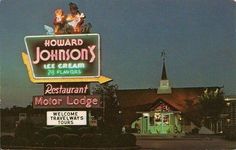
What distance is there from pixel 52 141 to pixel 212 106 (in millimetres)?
5279

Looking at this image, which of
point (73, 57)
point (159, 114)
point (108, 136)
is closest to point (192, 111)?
point (159, 114)

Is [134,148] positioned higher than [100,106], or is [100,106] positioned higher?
[100,106]

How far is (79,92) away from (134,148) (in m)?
2.55

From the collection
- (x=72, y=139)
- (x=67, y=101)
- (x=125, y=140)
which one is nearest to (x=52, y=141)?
(x=72, y=139)

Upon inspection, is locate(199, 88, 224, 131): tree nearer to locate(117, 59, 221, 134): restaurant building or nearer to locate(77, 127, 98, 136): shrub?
locate(117, 59, 221, 134): restaurant building

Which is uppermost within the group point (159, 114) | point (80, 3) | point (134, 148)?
point (80, 3)

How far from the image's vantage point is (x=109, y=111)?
17.9m

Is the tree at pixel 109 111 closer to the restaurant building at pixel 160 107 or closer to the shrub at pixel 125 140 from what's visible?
the restaurant building at pixel 160 107

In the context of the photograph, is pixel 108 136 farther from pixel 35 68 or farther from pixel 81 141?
pixel 35 68

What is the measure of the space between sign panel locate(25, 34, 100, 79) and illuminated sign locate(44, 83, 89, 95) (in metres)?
0.30

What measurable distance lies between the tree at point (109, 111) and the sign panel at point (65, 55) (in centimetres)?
57

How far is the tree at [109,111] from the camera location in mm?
17844

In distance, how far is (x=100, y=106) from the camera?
1789 centimetres

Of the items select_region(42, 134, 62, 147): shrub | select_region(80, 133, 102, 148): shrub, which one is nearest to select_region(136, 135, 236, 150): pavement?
select_region(80, 133, 102, 148): shrub
